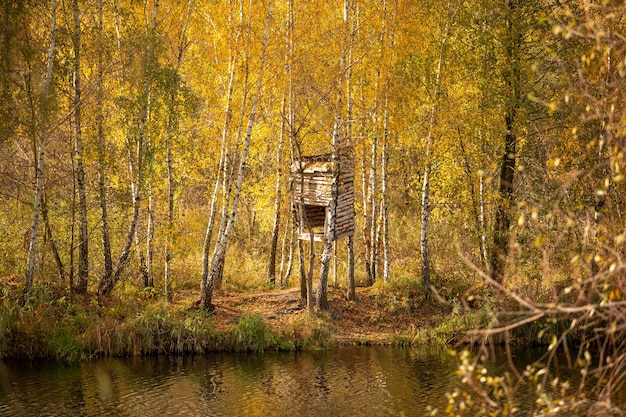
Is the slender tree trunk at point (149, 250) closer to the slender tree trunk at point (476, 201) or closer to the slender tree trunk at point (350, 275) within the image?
the slender tree trunk at point (350, 275)

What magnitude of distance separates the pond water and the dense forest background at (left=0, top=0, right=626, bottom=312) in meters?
2.98

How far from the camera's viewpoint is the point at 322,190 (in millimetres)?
20844

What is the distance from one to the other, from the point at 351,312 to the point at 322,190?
373cm

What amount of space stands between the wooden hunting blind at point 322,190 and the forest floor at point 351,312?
212cm

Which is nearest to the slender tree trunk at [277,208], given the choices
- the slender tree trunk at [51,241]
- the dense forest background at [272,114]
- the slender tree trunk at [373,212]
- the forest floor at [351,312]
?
the dense forest background at [272,114]

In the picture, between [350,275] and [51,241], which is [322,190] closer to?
[350,275]

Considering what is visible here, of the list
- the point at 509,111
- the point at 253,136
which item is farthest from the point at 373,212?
the point at 509,111

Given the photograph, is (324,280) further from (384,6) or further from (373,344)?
(384,6)

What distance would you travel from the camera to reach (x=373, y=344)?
65.4 ft

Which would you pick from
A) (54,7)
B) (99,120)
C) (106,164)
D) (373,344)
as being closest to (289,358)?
(373,344)

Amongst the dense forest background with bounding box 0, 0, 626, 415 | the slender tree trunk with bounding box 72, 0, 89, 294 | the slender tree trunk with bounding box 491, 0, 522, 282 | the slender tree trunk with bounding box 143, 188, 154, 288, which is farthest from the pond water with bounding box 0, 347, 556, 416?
the slender tree trunk with bounding box 491, 0, 522, 282

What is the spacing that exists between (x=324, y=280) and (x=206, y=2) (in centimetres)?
881

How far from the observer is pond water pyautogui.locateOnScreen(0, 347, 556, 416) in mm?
13984

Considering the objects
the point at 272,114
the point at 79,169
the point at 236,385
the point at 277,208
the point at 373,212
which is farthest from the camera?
the point at 277,208
